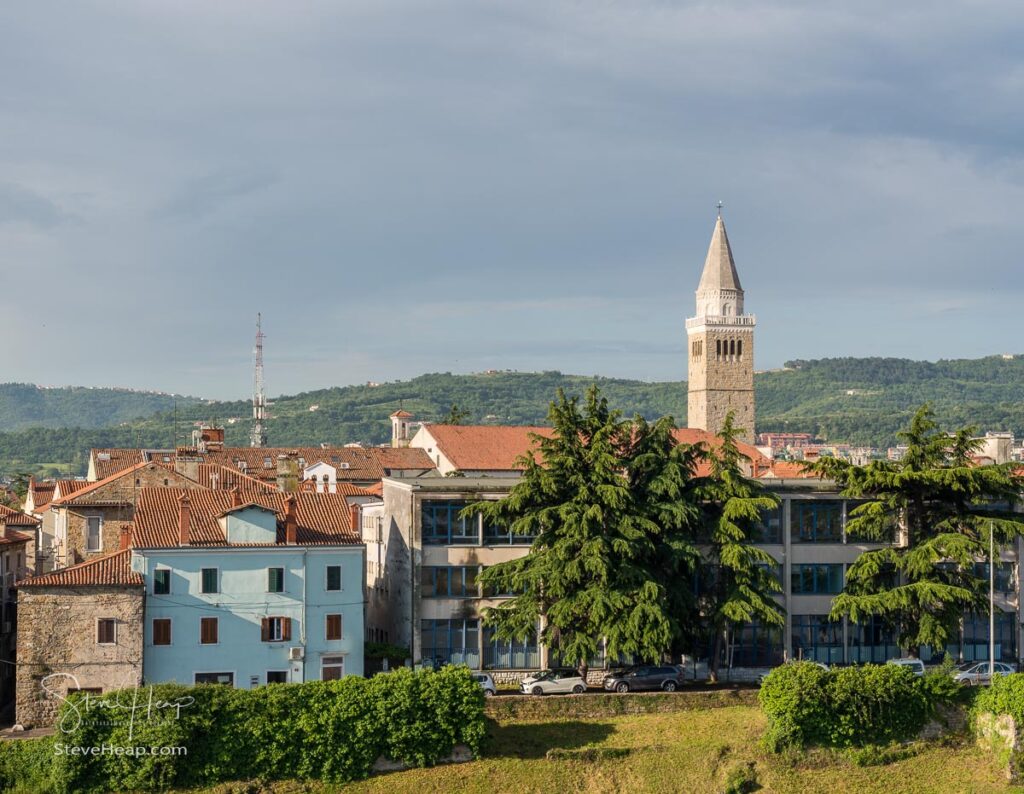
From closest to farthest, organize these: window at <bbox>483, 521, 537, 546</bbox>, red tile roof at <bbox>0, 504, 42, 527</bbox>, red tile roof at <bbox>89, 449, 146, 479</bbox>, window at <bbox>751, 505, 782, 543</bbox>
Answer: window at <bbox>483, 521, 537, 546</bbox>, window at <bbox>751, 505, 782, 543</bbox>, red tile roof at <bbox>0, 504, 42, 527</bbox>, red tile roof at <bbox>89, 449, 146, 479</bbox>

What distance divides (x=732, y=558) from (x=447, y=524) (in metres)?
12.5

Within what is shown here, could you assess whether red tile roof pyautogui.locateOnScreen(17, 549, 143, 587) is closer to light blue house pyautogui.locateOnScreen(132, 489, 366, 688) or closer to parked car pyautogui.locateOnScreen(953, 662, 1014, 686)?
light blue house pyautogui.locateOnScreen(132, 489, 366, 688)

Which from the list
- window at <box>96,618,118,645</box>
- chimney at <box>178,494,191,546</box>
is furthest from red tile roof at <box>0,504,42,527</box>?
window at <box>96,618,118,645</box>

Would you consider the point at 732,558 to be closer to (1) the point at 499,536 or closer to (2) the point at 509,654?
(1) the point at 499,536

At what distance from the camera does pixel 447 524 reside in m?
61.7

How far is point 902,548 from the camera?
60.5 m

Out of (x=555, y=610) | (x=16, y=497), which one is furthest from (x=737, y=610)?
(x=16, y=497)

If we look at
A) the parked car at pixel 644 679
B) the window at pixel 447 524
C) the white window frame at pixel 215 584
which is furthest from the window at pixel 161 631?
the parked car at pixel 644 679

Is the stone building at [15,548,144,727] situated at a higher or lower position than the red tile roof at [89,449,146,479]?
lower

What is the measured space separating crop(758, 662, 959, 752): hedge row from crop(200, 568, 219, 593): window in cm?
2162

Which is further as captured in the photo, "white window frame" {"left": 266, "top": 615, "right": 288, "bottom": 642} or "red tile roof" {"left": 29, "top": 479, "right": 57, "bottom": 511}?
"red tile roof" {"left": 29, "top": 479, "right": 57, "bottom": 511}

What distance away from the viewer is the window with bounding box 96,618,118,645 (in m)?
53.0

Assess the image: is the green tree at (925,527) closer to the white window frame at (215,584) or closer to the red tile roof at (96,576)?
the white window frame at (215,584)

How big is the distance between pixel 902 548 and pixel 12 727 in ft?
121
